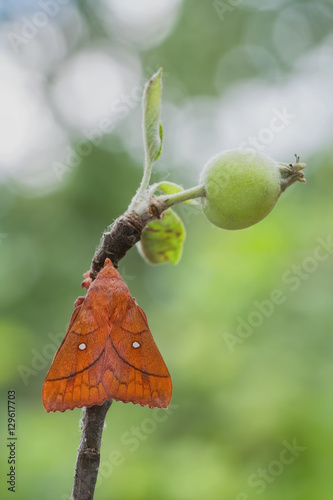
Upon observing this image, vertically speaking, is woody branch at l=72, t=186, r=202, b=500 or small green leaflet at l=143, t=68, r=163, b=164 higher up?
small green leaflet at l=143, t=68, r=163, b=164

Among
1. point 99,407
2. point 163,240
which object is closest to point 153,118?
point 163,240

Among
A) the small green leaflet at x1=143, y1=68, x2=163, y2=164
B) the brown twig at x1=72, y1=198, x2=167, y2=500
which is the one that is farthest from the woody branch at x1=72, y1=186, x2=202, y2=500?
the small green leaflet at x1=143, y1=68, x2=163, y2=164

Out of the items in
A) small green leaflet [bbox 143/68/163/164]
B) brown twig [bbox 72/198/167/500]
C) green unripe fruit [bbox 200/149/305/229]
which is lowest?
brown twig [bbox 72/198/167/500]

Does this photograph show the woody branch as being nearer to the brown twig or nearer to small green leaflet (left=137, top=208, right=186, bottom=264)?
the brown twig

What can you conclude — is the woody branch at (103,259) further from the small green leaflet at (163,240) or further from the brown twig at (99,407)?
the small green leaflet at (163,240)

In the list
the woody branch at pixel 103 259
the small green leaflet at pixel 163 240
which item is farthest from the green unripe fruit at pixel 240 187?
the small green leaflet at pixel 163 240

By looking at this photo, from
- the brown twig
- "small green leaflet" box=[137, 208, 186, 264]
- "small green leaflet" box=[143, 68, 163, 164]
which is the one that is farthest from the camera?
"small green leaflet" box=[137, 208, 186, 264]

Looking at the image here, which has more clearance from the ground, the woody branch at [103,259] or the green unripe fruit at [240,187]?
the green unripe fruit at [240,187]
